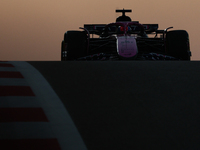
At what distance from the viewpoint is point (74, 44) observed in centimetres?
402

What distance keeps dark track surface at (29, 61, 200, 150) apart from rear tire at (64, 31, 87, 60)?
105 inches

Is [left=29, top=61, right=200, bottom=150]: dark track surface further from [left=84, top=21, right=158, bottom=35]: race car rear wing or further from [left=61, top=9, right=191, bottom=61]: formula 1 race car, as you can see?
[left=84, top=21, right=158, bottom=35]: race car rear wing

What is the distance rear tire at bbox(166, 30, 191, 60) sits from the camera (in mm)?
4012

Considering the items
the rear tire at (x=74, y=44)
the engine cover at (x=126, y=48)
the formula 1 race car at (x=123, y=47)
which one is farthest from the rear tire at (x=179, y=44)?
the rear tire at (x=74, y=44)

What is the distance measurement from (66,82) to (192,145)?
52cm

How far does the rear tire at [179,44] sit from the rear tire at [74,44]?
1185 millimetres

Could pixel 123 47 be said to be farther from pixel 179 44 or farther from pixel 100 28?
pixel 100 28

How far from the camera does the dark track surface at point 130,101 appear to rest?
2.62ft

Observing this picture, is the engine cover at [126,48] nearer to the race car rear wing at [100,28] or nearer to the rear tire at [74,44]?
the rear tire at [74,44]

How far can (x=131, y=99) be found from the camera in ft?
3.28

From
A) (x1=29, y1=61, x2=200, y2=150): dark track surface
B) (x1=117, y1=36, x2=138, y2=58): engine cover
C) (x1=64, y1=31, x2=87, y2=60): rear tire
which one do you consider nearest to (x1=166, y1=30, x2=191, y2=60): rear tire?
(x1=117, y1=36, x2=138, y2=58): engine cover

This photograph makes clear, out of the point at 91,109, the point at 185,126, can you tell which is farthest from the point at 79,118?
the point at 185,126

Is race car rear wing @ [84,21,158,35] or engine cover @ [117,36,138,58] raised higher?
race car rear wing @ [84,21,158,35]

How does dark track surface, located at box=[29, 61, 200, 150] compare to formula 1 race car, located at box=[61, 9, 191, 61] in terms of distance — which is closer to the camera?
dark track surface, located at box=[29, 61, 200, 150]
